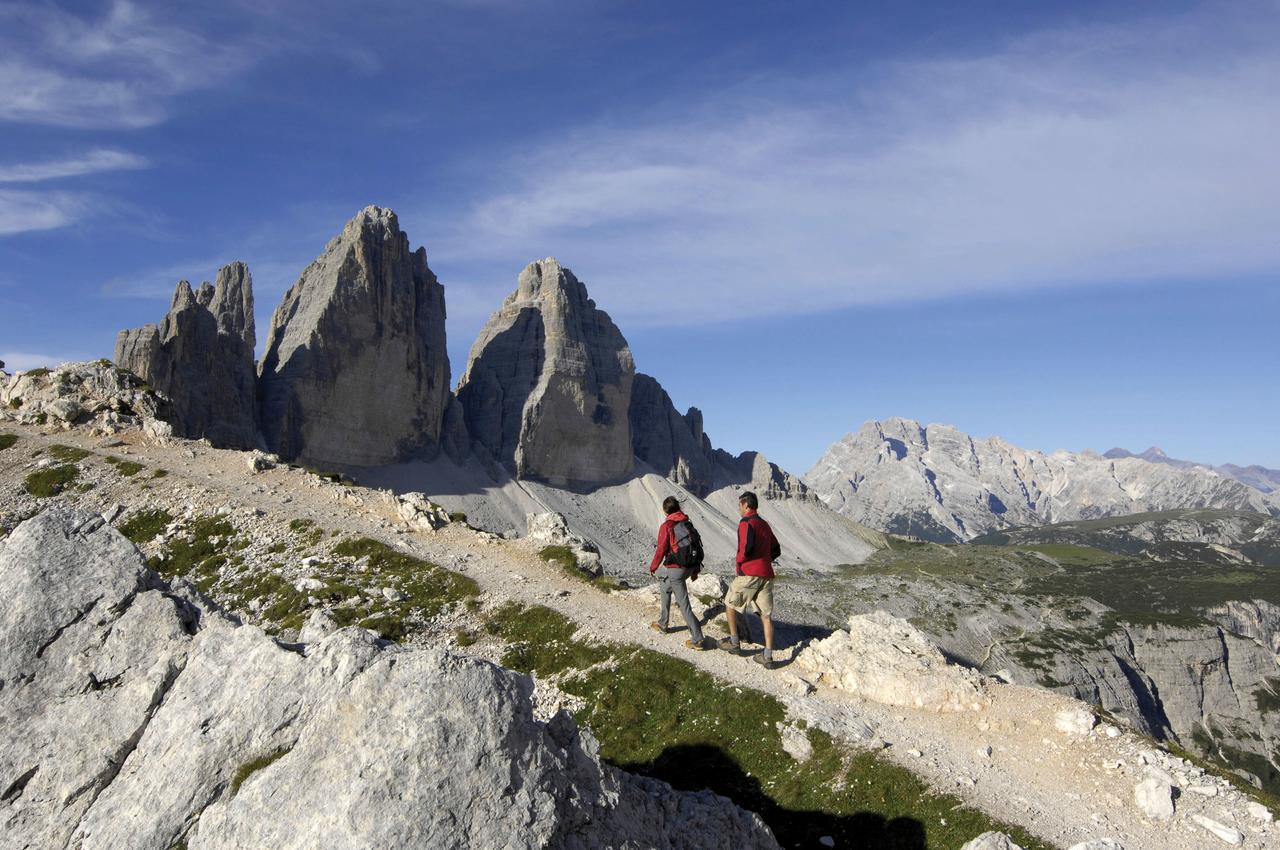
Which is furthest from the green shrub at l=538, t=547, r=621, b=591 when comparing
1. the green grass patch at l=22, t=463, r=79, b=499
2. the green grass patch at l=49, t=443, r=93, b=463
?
the green grass patch at l=49, t=443, r=93, b=463

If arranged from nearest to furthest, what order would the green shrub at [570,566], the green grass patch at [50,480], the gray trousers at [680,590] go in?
1. the gray trousers at [680,590]
2. the green shrub at [570,566]
3. the green grass patch at [50,480]

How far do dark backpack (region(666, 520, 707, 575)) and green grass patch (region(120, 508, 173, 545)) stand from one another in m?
25.5

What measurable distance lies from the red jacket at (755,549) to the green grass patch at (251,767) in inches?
555

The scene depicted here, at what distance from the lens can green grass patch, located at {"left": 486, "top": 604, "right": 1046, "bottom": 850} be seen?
16859mm

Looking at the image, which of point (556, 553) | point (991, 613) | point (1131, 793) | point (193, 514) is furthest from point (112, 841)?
point (991, 613)

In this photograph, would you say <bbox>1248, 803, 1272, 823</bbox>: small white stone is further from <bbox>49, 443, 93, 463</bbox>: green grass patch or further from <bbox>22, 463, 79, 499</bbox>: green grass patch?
<bbox>49, 443, 93, 463</bbox>: green grass patch

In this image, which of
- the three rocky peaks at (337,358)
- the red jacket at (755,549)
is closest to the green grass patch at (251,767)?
the red jacket at (755,549)

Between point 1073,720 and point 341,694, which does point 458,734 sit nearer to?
point 341,694

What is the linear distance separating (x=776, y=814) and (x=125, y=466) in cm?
3693

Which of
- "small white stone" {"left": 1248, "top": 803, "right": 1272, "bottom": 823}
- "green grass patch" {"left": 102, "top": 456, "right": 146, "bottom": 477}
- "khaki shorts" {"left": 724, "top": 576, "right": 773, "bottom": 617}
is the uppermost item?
"green grass patch" {"left": 102, "top": 456, "right": 146, "bottom": 477}

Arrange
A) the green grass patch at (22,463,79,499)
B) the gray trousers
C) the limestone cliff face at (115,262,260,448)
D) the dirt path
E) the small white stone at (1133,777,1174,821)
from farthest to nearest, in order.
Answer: the limestone cliff face at (115,262,260,448) → the green grass patch at (22,463,79,499) → the gray trousers → the small white stone at (1133,777,1174,821) → the dirt path

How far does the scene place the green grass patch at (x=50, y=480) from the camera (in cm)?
3675

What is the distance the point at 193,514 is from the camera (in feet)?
116

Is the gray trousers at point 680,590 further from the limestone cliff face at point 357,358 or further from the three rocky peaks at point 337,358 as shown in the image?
the limestone cliff face at point 357,358
